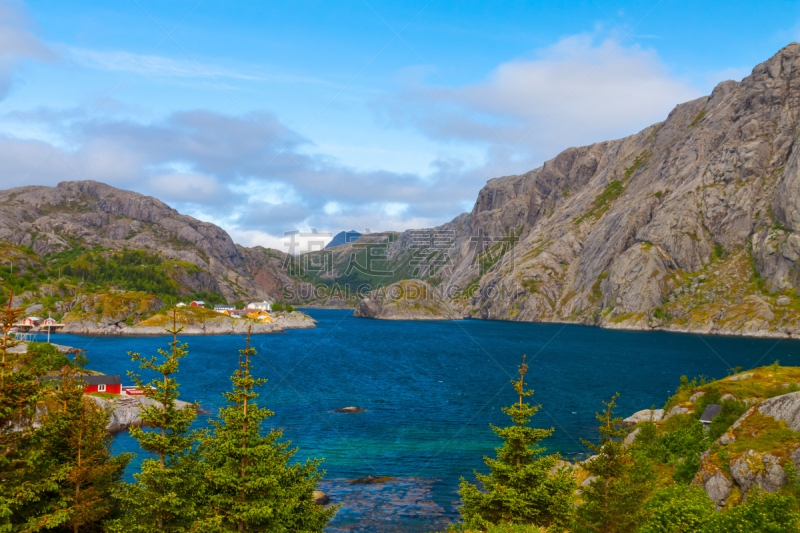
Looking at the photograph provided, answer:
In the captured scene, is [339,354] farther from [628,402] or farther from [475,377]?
[628,402]

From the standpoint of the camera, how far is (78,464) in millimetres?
22688

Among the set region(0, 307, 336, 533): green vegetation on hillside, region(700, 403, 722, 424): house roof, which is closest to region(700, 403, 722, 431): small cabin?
region(700, 403, 722, 424): house roof

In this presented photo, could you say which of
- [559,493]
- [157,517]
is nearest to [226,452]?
[157,517]

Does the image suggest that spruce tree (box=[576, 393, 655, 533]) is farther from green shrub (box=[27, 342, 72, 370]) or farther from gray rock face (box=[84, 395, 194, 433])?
green shrub (box=[27, 342, 72, 370])

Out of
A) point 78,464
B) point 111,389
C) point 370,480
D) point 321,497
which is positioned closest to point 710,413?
point 370,480

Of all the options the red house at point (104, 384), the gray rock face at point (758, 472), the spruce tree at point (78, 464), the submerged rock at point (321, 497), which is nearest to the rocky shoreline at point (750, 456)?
the gray rock face at point (758, 472)

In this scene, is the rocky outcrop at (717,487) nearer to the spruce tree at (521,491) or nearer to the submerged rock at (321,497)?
the spruce tree at (521,491)

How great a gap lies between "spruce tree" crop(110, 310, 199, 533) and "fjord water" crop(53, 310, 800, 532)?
19.3 meters

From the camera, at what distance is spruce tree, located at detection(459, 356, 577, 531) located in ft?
79.6

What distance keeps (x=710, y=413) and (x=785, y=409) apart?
9.27m

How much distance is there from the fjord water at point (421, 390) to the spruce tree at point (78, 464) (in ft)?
65.1

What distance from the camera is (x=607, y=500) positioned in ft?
83.1

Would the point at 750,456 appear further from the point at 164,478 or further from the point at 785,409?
the point at 164,478

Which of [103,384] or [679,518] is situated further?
[103,384]
